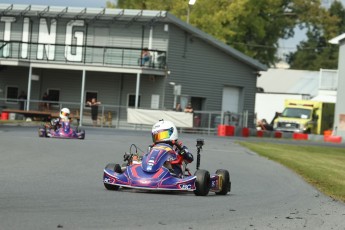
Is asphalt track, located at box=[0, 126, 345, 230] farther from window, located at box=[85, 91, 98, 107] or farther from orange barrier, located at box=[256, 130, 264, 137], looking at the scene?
window, located at box=[85, 91, 98, 107]

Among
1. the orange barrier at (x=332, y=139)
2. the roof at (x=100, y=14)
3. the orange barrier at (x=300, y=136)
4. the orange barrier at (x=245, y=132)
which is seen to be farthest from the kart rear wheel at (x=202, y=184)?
the roof at (x=100, y=14)

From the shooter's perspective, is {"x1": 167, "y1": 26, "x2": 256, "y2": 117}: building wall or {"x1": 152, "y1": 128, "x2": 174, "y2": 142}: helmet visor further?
{"x1": 167, "y1": 26, "x2": 256, "y2": 117}: building wall

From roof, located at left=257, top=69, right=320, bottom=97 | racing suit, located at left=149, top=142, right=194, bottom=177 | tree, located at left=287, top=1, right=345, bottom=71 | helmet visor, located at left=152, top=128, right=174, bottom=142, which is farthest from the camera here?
tree, located at left=287, top=1, right=345, bottom=71

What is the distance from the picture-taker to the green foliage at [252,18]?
62219 mm

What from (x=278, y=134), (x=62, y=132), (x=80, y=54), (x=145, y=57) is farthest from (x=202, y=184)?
(x=80, y=54)

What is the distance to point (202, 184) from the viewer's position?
13180 mm

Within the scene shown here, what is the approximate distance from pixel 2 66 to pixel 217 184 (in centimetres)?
4125

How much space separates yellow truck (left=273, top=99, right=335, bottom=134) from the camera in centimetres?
5291

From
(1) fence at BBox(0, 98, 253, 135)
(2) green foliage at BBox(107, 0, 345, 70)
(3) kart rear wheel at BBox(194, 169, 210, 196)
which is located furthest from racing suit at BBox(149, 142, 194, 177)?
(2) green foliage at BBox(107, 0, 345, 70)

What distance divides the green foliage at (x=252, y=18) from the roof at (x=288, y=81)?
5.87ft

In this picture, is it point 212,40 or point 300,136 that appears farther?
point 212,40

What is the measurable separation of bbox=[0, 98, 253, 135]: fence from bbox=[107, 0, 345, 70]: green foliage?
7.99 m

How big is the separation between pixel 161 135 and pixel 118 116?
34.6 m

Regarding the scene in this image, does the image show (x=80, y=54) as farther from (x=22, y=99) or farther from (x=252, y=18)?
(x=252, y=18)
